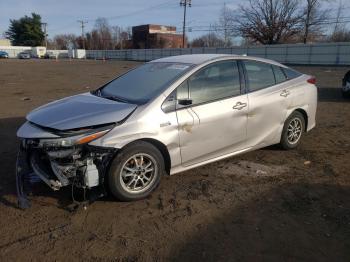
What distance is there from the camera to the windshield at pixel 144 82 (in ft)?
14.1

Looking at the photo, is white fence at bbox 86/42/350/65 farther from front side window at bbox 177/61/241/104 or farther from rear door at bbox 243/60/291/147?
front side window at bbox 177/61/241/104

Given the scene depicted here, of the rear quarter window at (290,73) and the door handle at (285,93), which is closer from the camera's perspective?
the door handle at (285,93)

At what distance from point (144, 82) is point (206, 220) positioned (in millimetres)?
2061

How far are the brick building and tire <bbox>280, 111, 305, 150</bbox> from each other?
81385 mm

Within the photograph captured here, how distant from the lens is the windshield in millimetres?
4297

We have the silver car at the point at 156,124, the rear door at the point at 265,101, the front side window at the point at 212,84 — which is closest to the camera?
the silver car at the point at 156,124

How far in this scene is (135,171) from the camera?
3959mm

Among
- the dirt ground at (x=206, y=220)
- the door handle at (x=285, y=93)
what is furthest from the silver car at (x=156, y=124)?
the dirt ground at (x=206, y=220)

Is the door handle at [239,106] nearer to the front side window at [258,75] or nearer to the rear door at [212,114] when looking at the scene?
the rear door at [212,114]

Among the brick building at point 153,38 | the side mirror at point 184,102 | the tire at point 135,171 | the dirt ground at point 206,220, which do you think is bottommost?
the dirt ground at point 206,220

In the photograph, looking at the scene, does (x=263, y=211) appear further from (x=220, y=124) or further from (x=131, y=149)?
(x=131, y=149)

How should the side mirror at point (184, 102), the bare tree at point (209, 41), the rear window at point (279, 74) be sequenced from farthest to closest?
the bare tree at point (209, 41) → the rear window at point (279, 74) → the side mirror at point (184, 102)

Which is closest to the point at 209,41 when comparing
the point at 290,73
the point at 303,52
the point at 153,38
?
the point at 153,38

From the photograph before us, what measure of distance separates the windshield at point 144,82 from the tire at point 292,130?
6.78 ft
